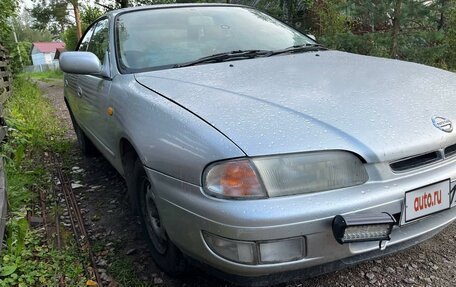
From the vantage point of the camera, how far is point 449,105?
2076mm

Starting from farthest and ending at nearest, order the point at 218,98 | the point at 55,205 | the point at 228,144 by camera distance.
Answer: the point at 55,205 < the point at 218,98 < the point at 228,144

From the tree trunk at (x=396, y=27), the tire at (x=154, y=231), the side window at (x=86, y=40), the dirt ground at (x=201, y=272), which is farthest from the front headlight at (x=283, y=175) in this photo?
the tree trunk at (x=396, y=27)

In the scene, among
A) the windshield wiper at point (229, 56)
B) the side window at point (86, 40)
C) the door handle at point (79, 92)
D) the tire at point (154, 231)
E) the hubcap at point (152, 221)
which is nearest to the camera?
the tire at point (154, 231)

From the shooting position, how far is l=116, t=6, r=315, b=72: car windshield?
9.25 ft

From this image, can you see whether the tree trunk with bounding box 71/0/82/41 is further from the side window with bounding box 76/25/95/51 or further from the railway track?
the railway track

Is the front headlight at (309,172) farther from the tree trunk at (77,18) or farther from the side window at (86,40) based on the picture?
the tree trunk at (77,18)

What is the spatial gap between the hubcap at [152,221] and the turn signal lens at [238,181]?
0.73 meters

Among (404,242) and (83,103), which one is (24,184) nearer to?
(83,103)

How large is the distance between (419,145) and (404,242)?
430 millimetres

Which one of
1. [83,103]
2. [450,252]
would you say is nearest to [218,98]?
[450,252]

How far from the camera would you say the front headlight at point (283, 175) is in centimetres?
165

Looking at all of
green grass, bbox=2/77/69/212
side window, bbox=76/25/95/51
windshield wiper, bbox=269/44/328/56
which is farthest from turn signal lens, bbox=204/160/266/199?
side window, bbox=76/25/95/51

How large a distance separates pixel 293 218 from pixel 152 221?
1046 mm

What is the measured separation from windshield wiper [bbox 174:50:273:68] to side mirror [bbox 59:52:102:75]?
55cm
